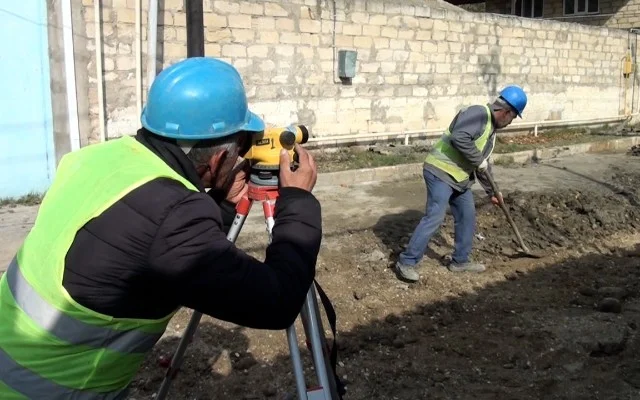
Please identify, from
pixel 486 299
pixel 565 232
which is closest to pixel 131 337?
pixel 486 299

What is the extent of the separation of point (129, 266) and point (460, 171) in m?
3.96

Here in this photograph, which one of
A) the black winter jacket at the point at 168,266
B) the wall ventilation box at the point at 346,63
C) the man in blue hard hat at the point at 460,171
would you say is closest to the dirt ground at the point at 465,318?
the man in blue hard hat at the point at 460,171

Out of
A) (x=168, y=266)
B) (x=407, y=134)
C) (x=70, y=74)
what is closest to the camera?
(x=168, y=266)

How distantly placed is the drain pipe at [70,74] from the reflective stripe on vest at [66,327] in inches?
249

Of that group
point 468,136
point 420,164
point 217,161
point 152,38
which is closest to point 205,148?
point 217,161

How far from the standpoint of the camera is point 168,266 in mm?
1341

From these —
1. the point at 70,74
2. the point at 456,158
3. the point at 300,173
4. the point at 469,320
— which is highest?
the point at 70,74

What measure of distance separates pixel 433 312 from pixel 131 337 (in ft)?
10.4

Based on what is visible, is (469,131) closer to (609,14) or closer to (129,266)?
(129,266)

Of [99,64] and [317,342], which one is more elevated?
[99,64]

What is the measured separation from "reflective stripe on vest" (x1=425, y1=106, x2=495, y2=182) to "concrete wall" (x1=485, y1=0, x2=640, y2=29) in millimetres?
17883

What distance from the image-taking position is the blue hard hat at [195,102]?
5.11 ft

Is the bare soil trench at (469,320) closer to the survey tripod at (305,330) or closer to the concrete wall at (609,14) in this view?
the survey tripod at (305,330)

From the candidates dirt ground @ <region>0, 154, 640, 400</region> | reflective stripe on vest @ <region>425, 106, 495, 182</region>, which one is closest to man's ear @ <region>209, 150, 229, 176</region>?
dirt ground @ <region>0, 154, 640, 400</region>
